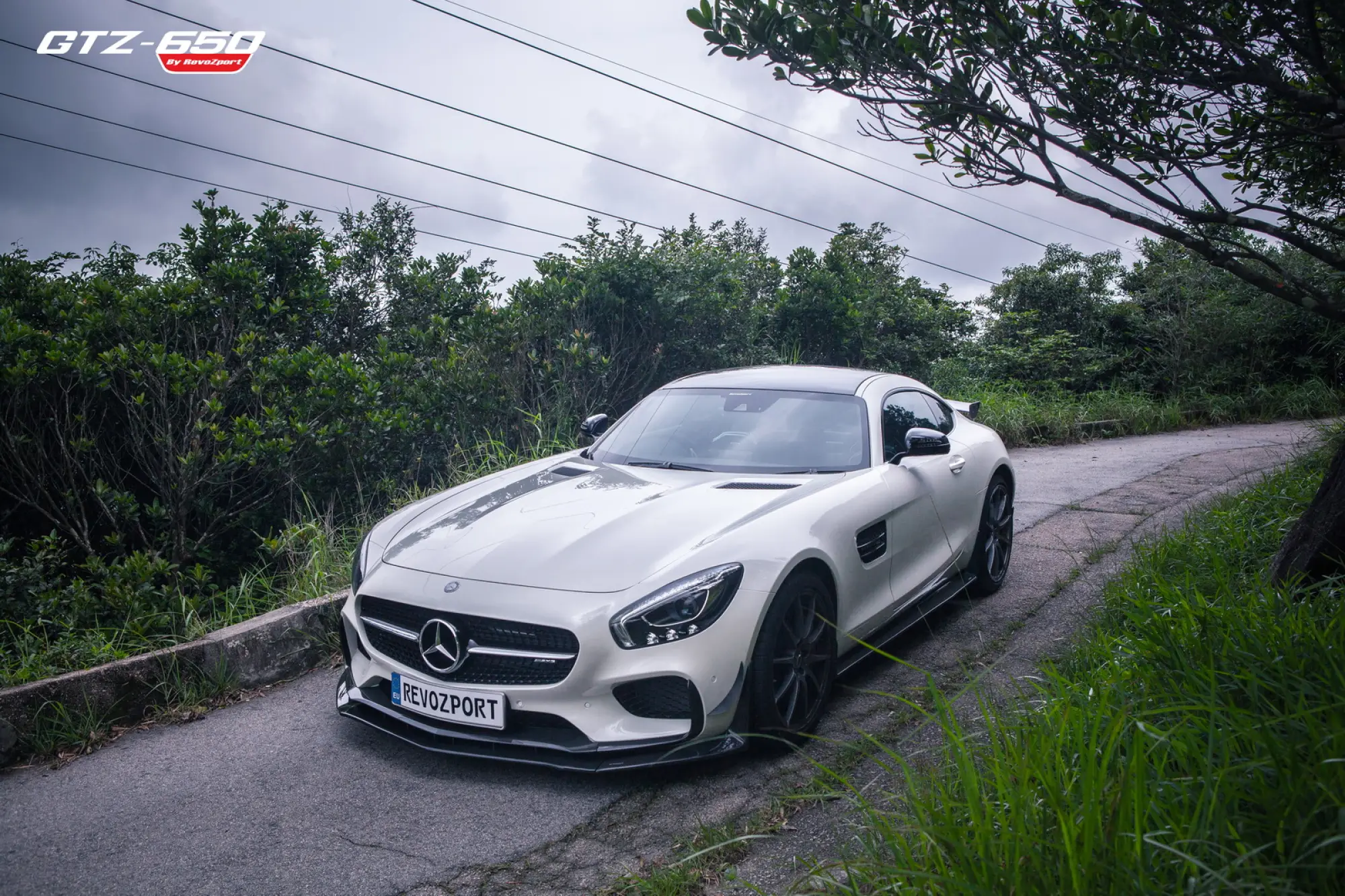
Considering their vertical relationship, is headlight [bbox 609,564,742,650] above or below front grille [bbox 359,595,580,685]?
above

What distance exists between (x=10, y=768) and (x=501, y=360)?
485 centimetres

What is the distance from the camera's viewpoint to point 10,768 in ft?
12.0

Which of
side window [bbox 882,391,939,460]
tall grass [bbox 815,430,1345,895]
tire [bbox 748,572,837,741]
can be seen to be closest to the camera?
tall grass [bbox 815,430,1345,895]

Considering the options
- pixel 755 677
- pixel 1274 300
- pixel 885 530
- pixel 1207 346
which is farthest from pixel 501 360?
pixel 1274 300

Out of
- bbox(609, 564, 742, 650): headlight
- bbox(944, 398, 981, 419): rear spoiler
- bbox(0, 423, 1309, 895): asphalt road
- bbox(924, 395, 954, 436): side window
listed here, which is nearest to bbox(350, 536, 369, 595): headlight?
bbox(0, 423, 1309, 895): asphalt road

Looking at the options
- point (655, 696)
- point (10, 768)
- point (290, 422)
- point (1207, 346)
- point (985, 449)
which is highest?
point (1207, 346)

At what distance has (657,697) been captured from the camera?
3182 millimetres

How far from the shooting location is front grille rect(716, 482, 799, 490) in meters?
4.00

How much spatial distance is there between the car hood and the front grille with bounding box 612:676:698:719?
337 mm

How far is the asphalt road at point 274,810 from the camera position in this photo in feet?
9.30

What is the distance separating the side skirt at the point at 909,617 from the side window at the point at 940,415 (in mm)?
867

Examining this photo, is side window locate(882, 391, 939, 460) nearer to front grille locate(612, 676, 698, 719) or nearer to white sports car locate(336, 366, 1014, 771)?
white sports car locate(336, 366, 1014, 771)

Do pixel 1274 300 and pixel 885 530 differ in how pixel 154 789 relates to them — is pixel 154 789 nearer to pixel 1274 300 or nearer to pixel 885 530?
pixel 885 530

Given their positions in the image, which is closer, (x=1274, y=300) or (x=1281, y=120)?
(x=1281, y=120)
